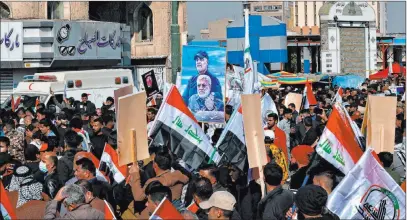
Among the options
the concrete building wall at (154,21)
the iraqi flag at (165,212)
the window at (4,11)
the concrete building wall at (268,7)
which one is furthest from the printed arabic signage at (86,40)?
the concrete building wall at (268,7)

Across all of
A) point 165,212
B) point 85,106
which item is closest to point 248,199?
point 165,212

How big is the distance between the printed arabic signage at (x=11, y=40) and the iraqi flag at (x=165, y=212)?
77.7 ft

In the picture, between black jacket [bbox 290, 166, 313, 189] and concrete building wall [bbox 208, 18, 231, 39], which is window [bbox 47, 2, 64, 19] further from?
concrete building wall [bbox 208, 18, 231, 39]

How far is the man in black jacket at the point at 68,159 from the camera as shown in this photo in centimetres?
851

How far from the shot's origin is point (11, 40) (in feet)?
91.8

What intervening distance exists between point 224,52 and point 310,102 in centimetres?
586

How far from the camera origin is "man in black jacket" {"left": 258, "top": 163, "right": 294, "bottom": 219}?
269 inches

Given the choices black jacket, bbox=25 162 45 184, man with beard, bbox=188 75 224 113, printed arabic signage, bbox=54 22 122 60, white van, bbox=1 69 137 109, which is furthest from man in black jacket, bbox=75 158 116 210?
printed arabic signage, bbox=54 22 122 60

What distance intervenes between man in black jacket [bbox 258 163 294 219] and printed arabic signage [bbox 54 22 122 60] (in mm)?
22401

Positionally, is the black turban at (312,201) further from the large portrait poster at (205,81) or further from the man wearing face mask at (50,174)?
the large portrait poster at (205,81)

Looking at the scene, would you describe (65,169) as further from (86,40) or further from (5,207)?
(86,40)

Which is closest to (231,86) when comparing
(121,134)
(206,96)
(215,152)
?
(206,96)

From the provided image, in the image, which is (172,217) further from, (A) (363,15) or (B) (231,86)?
(A) (363,15)

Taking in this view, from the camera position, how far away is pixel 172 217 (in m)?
5.26
